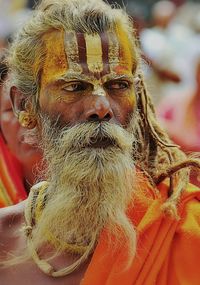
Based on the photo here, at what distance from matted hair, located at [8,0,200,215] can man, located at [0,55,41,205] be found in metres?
0.86

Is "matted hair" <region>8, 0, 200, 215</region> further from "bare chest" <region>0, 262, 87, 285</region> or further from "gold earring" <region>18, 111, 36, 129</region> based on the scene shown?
"bare chest" <region>0, 262, 87, 285</region>

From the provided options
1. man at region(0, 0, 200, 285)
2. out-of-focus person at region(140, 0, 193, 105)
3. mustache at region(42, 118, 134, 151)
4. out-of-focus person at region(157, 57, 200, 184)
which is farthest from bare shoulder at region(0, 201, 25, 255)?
out-of-focus person at region(140, 0, 193, 105)

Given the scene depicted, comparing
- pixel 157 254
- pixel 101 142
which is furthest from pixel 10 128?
pixel 157 254

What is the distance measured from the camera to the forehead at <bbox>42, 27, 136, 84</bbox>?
3.41 meters

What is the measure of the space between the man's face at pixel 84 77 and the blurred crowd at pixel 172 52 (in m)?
2.83

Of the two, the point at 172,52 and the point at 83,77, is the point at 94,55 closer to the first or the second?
the point at 83,77

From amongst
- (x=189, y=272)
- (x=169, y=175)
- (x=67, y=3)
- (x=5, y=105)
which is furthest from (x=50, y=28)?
(x=5, y=105)

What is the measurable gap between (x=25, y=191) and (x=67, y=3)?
1421 millimetres

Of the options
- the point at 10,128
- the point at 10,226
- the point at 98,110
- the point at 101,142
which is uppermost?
the point at 98,110

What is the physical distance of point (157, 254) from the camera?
3.28 meters

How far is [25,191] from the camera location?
185 inches

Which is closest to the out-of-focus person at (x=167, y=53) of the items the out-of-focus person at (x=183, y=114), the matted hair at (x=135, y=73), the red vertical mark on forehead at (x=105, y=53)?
the out-of-focus person at (x=183, y=114)

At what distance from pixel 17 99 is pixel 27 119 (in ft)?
0.43

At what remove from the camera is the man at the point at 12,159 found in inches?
181
